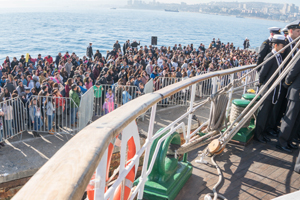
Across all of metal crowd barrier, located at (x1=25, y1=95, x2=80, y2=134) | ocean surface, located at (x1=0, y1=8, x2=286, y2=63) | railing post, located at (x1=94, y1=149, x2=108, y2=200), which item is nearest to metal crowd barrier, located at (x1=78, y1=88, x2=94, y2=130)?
metal crowd barrier, located at (x1=25, y1=95, x2=80, y2=134)

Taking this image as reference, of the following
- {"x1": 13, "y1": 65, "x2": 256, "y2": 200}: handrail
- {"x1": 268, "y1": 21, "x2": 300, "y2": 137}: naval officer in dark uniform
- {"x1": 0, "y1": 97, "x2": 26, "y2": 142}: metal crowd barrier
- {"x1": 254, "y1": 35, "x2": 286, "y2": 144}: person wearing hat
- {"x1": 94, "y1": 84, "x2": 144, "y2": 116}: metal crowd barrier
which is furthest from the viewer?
{"x1": 94, "y1": 84, "x2": 144, "y2": 116}: metal crowd barrier

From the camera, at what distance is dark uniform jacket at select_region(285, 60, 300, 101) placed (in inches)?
152

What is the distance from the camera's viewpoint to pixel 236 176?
316cm

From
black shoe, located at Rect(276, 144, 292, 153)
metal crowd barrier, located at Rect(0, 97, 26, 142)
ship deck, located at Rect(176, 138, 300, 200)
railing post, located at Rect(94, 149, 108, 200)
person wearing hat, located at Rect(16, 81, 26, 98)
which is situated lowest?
metal crowd barrier, located at Rect(0, 97, 26, 142)

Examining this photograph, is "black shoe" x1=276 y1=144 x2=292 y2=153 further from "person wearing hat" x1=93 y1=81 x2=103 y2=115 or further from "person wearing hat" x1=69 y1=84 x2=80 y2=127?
"person wearing hat" x1=93 y1=81 x2=103 y2=115

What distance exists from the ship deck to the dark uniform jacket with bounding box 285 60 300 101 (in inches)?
31.3

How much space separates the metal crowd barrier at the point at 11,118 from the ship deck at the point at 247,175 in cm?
548

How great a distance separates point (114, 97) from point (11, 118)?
313 centimetres

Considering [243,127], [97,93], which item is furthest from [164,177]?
[97,93]

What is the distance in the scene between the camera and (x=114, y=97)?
9.05m

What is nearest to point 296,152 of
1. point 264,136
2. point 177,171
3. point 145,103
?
point 264,136

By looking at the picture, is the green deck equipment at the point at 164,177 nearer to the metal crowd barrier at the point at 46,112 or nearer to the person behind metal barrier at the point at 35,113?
the metal crowd barrier at the point at 46,112

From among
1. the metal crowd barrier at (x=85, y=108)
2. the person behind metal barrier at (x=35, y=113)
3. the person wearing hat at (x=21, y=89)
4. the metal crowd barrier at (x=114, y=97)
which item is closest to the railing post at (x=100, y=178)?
the metal crowd barrier at (x=85, y=108)

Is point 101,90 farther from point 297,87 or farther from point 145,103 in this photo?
point 145,103
